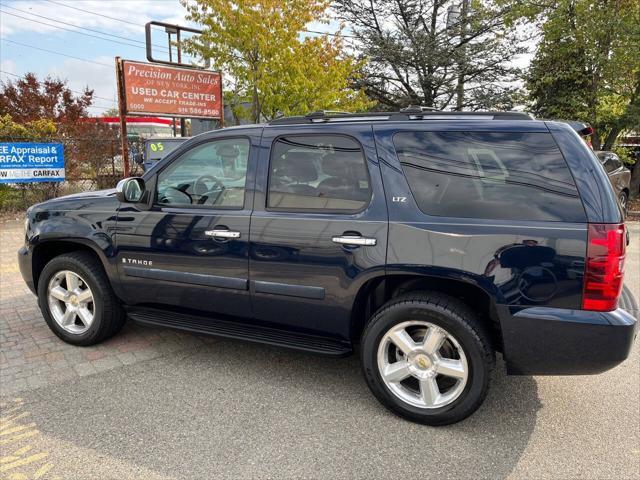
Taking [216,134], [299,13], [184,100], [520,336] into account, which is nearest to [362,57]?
[299,13]

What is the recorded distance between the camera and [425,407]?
9.31ft

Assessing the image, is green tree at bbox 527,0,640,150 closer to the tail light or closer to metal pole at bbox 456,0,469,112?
metal pole at bbox 456,0,469,112

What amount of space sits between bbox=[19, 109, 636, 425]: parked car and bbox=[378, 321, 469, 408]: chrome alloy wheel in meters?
0.01

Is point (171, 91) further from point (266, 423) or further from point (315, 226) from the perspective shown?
point (266, 423)

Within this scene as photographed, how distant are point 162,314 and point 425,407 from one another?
206cm

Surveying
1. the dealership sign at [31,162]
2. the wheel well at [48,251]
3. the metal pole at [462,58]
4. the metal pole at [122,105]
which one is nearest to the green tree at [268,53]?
the metal pole at [122,105]

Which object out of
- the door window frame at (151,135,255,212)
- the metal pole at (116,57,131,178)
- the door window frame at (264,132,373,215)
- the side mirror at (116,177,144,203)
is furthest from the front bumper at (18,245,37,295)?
the metal pole at (116,57,131,178)

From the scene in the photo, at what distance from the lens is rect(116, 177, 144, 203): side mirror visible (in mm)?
3518

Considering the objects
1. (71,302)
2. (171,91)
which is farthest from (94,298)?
(171,91)

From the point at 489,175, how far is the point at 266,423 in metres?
1.96

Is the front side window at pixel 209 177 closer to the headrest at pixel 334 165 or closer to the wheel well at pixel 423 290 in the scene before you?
the headrest at pixel 334 165

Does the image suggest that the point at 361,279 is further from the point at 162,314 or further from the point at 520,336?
the point at 162,314

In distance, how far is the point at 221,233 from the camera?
3.24 m

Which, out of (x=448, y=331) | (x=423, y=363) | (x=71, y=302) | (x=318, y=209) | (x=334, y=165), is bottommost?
(x=423, y=363)
